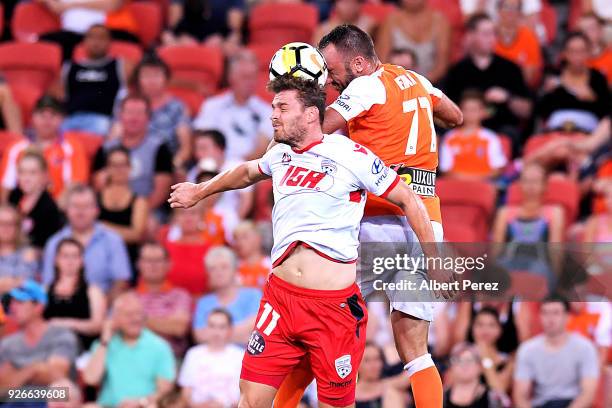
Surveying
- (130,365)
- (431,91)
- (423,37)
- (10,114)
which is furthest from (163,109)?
(431,91)

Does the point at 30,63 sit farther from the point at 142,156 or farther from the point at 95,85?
the point at 142,156

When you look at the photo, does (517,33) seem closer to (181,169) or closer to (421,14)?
(421,14)

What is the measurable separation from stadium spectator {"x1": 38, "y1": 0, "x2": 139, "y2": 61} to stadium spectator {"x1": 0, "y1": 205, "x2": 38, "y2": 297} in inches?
135

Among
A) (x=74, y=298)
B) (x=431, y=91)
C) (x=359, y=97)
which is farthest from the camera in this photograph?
(x=74, y=298)

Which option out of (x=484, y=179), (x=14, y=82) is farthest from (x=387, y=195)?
(x=14, y=82)

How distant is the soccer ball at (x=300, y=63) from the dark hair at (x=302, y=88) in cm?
2

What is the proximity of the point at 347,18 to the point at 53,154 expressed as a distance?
346cm

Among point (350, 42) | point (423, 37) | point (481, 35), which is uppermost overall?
point (423, 37)

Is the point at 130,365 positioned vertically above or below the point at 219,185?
below

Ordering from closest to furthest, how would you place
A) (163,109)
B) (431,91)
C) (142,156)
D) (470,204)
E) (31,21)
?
(431,91), (470,204), (142,156), (163,109), (31,21)

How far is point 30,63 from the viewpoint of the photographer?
45.1 ft

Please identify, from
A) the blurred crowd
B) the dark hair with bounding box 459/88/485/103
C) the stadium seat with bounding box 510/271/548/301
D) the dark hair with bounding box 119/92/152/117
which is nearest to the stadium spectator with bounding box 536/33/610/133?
the blurred crowd

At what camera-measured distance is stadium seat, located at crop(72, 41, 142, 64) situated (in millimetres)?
13680

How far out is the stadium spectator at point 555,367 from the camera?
10.1 m
